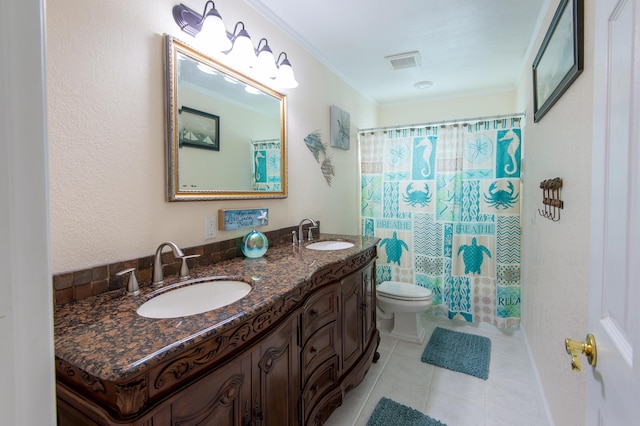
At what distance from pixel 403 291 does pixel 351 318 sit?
37.5 inches

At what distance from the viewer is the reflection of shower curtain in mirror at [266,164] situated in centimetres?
180

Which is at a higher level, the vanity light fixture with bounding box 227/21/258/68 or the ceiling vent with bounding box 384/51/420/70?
the ceiling vent with bounding box 384/51/420/70

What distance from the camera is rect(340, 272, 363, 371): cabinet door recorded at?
165 centimetres

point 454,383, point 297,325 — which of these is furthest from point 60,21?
point 454,383

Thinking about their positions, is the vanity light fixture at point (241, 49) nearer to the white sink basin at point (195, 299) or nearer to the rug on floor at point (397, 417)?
the white sink basin at point (195, 299)

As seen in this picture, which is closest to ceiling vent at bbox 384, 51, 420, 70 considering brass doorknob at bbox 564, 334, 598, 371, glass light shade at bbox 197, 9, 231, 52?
glass light shade at bbox 197, 9, 231, 52

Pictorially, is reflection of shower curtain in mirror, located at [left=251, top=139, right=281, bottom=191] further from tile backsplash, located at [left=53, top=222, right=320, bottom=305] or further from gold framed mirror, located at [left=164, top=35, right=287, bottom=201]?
tile backsplash, located at [left=53, top=222, right=320, bottom=305]

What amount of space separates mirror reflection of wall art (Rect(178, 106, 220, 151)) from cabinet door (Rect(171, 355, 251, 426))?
98 cm

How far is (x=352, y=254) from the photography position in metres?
1.67

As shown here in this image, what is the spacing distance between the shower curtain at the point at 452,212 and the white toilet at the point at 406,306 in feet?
1.22

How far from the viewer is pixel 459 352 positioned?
232 cm

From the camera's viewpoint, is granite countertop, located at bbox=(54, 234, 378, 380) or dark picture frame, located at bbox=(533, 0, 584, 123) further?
dark picture frame, located at bbox=(533, 0, 584, 123)

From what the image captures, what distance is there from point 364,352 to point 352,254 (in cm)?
71

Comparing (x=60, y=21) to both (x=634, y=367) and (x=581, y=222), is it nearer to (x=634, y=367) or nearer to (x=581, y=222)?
(x=634, y=367)
